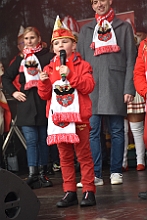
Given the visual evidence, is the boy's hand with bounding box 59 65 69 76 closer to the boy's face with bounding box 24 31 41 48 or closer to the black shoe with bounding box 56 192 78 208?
the black shoe with bounding box 56 192 78 208

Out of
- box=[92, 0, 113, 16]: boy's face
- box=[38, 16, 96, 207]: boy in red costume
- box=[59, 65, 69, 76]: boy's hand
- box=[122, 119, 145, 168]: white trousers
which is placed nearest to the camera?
box=[59, 65, 69, 76]: boy's hand

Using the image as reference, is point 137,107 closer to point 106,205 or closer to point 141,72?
point 141,72

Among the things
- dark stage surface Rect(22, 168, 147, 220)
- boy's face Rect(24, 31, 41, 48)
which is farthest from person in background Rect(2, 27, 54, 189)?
dark stage surface Rect(22, 168, 147, 220)

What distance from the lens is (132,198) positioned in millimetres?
4074

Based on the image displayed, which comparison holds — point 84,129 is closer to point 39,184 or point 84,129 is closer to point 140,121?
point 39,184

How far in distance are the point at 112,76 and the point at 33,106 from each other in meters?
0.82

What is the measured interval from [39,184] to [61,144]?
129 centimetres

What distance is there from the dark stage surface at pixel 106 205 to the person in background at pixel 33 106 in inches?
9.8

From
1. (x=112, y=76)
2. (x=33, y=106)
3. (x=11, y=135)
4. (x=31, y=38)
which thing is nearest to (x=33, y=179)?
(x=33, y=106)

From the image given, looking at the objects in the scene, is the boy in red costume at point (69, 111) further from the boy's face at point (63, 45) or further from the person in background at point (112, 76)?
the person in background at point (112, 76)

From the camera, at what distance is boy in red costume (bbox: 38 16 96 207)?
153 inches

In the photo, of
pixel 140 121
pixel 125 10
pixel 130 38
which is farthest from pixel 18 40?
pixel 130 38

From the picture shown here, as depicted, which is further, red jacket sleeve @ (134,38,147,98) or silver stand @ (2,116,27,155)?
silver stand @ (2,116,27,155)

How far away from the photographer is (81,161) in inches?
157
